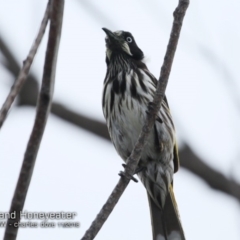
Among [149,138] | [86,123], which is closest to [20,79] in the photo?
[86,123]

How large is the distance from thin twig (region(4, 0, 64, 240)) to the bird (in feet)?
8.55

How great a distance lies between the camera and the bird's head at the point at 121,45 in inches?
207

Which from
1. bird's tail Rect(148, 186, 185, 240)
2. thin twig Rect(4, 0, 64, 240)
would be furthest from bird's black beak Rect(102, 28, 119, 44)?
thin twig Rect(4, 0, 64, 240)

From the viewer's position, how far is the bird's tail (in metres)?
4.78

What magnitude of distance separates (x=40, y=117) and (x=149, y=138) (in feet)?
8.73

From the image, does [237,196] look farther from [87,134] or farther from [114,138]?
[114,138]

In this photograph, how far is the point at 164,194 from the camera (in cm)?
483

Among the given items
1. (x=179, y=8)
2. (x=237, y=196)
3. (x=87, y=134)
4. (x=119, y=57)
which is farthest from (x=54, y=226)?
(x=119, y=57)

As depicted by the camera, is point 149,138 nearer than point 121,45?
Yes

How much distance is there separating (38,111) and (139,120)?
107 inches

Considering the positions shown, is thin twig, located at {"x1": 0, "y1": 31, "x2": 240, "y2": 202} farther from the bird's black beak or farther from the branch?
the bird's black beak

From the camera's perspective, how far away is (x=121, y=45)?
5.29 m

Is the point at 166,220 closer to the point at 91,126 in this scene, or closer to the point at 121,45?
the point at 121,45

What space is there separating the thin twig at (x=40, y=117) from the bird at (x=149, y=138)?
2605 mm
